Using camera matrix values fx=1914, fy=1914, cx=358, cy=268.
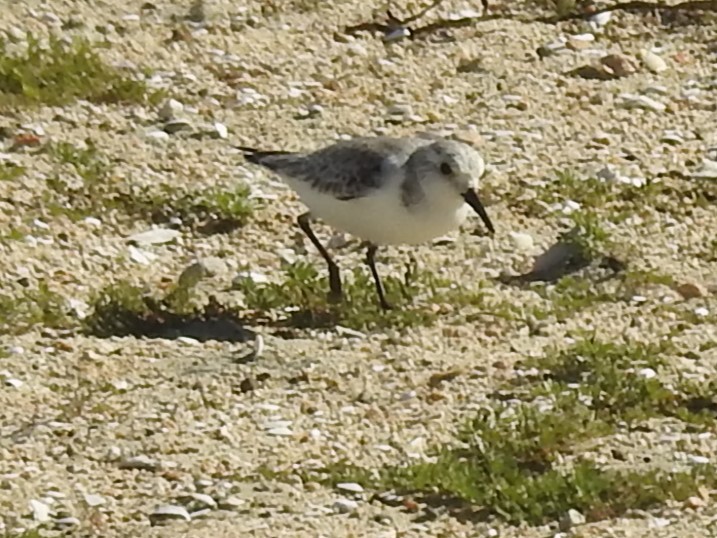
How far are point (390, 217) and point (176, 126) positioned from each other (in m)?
2.73

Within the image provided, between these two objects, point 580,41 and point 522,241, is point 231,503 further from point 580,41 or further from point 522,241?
point 580,41

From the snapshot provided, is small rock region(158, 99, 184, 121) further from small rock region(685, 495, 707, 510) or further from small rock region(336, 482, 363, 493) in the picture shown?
small rock region(685, 495, 707, 510)

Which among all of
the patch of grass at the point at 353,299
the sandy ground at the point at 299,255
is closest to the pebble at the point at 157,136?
the sandy ground at the point at 299,255

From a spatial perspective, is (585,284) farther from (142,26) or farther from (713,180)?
(142,26)

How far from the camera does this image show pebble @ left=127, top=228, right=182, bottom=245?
10.4 meters

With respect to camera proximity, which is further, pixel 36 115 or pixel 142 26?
pixel 142 26

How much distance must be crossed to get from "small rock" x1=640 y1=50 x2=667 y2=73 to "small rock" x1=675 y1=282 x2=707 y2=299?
142 inches

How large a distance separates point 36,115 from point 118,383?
357 cm

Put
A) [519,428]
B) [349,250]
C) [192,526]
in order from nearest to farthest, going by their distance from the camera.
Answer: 1. [192,526]
2. [519,428]
3. [349,250]

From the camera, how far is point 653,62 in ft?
43.5

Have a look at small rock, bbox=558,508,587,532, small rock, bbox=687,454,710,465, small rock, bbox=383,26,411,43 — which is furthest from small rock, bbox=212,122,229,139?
small rock, bbox=558,508,587,532

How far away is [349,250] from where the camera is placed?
35.0 feet

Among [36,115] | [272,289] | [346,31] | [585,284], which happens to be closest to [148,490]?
[272,289]

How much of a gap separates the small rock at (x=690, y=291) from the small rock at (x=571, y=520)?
8.78 feet
